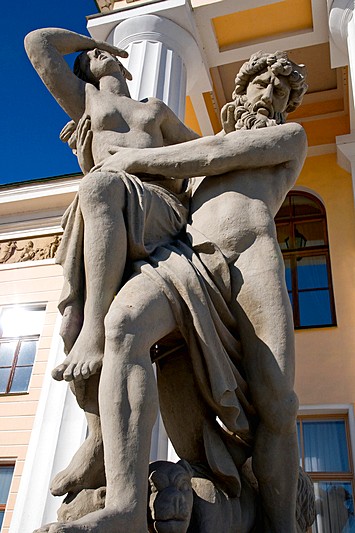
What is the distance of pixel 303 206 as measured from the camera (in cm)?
1038

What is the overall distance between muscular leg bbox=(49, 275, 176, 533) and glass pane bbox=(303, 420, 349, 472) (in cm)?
632

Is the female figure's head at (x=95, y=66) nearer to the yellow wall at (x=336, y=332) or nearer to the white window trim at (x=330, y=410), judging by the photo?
the white window trim at (x=330, y=410)

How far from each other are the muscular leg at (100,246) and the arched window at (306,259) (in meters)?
7.13

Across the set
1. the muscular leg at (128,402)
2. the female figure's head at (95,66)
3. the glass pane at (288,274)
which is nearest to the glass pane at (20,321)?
the glass pane at (288,274)

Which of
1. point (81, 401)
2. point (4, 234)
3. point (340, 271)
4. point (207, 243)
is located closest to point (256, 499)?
point (81, 401)

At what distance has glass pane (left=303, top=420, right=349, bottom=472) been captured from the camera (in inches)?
291

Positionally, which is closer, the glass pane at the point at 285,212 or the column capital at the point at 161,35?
Answer: the column capital at the point at 161,35

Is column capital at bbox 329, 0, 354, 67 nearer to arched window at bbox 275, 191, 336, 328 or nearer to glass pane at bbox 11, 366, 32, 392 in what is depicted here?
arched window at bbox 275, 191, 336, 328

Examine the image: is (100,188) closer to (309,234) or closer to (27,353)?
(27,353)

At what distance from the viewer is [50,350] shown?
7.94 metres

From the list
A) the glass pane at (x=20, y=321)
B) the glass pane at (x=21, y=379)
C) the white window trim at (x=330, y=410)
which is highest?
the glass pane at (x=20, y=321)

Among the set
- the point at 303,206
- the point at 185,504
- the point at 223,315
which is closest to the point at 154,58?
the point at 303,206

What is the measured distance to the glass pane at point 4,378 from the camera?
316 inches

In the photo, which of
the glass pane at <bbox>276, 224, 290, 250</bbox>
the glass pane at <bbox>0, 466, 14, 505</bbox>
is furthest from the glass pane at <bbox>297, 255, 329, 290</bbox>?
the glass pane at <bbox>0, 466, 14, 505</bbox>
